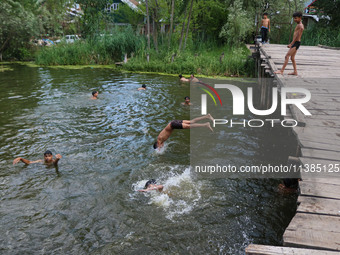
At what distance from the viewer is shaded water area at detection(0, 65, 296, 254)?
184 inches

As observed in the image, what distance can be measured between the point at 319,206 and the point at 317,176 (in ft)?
2.20

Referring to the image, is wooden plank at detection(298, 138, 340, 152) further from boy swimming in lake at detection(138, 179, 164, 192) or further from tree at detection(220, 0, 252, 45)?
tree at detection(220, 0, 252, 45)

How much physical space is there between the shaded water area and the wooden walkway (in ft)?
5.06

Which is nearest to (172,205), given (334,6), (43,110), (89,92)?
(43,110)

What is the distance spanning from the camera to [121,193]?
5.95 meters

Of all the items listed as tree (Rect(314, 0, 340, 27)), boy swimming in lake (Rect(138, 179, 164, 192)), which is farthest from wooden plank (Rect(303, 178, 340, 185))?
tree (Rect(314, 0, 340, 27))

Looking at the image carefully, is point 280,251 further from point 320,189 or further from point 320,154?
point 320,154

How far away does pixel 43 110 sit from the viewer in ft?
36.3

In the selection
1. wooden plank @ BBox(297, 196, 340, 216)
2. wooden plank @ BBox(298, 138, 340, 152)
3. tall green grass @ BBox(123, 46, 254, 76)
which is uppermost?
tall green grass @ BBox(123, 46, 254, 76)

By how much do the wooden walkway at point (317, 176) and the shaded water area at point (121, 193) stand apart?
1.54 meters

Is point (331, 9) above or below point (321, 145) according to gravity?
above

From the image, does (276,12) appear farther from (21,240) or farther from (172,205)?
(21,240)

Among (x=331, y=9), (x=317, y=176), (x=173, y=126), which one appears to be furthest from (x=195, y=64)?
(x=317, y=176)

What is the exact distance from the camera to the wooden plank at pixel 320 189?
3438 mm
